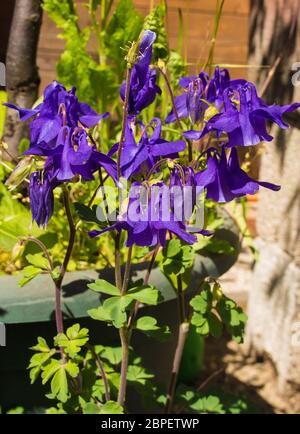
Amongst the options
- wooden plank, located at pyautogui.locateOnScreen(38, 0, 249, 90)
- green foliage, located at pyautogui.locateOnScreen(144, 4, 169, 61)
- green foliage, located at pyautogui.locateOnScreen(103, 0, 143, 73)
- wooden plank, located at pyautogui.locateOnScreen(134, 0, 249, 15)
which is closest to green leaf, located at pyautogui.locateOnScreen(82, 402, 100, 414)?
green foliage, located at pyautogui.locateOnScreen(144, 4, 169, 61)

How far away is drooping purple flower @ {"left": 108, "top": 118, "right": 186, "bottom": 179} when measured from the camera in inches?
39.2

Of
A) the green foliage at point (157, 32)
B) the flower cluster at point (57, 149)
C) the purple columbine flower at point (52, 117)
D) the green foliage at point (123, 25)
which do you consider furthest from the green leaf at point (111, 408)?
the green foliage at point (123, 25)

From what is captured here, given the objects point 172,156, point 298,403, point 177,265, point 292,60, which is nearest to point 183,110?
point 172,156

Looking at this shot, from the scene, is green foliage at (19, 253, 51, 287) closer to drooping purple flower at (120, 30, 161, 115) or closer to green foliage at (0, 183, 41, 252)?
green foliage at (0, 183, 41, 252)

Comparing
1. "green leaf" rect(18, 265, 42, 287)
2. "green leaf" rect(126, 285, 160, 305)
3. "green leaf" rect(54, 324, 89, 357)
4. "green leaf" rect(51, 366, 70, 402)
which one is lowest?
"green leaf" rect(51, 366, 70, 402)

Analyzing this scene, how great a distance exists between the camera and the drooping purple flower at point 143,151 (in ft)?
3.26

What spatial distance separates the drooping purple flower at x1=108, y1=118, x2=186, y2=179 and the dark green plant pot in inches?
12.9

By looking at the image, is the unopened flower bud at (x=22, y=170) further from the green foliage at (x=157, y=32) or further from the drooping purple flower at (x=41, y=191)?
the green foliage at (x=157, y=32)

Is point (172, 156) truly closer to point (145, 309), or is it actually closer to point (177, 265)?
point (177, 265)

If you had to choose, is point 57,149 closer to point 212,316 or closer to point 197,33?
point 212,316

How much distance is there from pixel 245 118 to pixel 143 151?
0.16 m

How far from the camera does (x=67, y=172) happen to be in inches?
37.6

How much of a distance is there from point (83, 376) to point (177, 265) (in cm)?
31

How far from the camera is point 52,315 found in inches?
48.7
